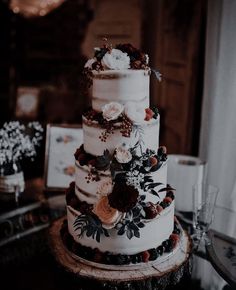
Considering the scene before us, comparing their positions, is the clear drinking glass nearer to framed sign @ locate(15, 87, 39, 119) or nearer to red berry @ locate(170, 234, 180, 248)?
red berry @ locate(170, 234, 180, 248)

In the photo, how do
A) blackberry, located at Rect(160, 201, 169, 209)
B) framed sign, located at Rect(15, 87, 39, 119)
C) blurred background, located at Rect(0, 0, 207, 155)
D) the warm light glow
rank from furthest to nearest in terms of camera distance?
blurred background, located at Rect(0, 0, 207, 155)
framed sign, located at Rect(15, 87, 39, 119)
the warm light glow
blackberry, located at Rect(160, 201, 169, 209)

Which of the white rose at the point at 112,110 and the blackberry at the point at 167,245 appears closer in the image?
the white rose at the point at 112,110

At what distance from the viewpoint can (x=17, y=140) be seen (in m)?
2.60

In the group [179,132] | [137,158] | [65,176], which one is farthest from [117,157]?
[179,132]

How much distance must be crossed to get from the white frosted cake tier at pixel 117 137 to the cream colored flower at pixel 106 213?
0.23 meters

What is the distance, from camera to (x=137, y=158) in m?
1.79

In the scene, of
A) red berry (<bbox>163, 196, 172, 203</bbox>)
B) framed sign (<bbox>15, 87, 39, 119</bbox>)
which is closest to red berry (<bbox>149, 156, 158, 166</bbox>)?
red berry (<bbox>163, 196, 172, 203</bbox>)

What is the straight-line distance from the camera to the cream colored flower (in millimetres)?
1743

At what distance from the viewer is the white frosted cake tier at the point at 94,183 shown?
1.83 m

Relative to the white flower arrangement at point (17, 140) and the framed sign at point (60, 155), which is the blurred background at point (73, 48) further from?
the white flower arrangement at point (17, 140)

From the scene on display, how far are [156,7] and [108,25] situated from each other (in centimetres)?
75

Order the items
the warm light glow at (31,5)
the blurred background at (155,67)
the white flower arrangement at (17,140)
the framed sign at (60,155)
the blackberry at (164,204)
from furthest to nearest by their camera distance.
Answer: the warm light glow at (31,5), the framed sign at (60,155), the white flower arrangement at (17,140), the blurred background at (155,67), the blackberry at (164,204)

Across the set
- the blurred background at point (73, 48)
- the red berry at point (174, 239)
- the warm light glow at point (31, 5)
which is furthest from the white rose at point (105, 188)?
the blurred background at point (73, 48)

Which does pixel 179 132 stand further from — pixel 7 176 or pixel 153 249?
pixel 153 249
